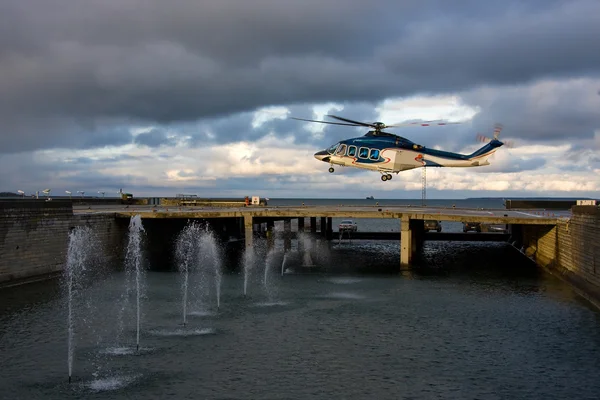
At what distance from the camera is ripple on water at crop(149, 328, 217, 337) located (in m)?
36.7

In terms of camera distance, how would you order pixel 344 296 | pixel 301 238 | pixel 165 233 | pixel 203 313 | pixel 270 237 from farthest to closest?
pixel 270 237 < pixel 301 238 < pixel 165 233 < pixel 344 296 < pixel 203 313

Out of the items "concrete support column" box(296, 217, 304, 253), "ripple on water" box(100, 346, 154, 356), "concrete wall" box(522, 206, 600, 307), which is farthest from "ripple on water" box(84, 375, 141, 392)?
"concrete support column" box(296, 217, 304, 253)

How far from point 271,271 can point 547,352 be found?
123 feet

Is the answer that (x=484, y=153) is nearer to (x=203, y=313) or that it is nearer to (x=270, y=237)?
(x=203, y=313)

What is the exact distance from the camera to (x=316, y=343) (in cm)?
3500

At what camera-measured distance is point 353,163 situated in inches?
2662

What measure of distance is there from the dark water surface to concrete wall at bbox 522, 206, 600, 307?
6.04 feet

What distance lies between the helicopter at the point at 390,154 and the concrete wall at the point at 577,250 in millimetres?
11192

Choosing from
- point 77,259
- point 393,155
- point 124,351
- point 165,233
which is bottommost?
point 124,351

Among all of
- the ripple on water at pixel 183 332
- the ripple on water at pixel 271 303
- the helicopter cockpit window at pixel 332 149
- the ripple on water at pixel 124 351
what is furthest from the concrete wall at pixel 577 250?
the ripple on water at pixel 124 351

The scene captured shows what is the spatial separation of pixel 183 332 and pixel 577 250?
117 feet

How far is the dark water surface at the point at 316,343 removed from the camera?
27.5 metres

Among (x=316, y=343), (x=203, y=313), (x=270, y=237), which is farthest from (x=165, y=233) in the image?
(x=316, y=343)

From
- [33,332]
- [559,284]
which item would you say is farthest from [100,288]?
[559,284]
